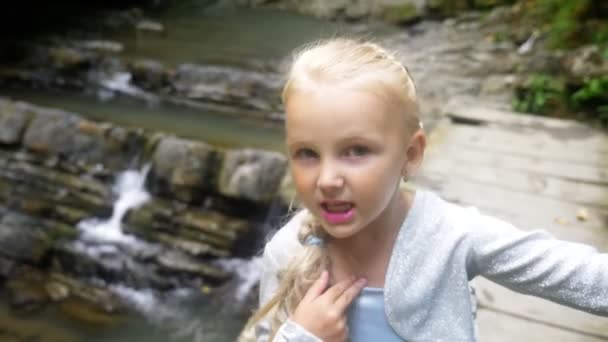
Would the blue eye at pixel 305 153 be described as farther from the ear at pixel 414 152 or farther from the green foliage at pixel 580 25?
the green foliage at pixel 580 25

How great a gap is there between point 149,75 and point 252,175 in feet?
11.1

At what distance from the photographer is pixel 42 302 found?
4609 millimetres

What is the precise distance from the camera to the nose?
1094 millimetres

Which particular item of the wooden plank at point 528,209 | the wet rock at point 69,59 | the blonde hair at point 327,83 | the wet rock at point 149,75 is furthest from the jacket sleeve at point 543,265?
the wet rock at point 69,59

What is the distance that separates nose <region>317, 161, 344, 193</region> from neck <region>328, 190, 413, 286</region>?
21 cm

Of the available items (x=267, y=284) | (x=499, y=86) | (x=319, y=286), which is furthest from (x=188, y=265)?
(x=319, y=286)

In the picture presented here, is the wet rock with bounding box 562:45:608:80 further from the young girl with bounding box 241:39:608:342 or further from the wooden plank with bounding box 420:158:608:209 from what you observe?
the young girl with bounding box 241:39:608:342

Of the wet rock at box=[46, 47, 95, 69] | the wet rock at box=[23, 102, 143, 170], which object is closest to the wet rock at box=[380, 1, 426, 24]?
the wet rock at box=[46, 47, 95, 69]

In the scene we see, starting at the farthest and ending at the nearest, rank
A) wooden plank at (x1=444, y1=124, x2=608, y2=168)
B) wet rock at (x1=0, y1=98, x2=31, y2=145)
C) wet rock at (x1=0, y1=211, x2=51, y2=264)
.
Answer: wet rock at (x1=0, y1=98, x2=31, y2=145) → wet rock at (x1=0, y1=211, x2=51, y2=264) → wooden plank at (x1=444, y1=124, x2=608, y2=168)

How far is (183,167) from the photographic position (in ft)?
16.8

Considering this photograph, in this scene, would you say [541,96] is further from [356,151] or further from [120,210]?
[356,151]

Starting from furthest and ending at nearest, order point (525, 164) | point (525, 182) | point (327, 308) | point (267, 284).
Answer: point (525, 164) < point (525, 182) < point (267, 284) < point (327, 308)

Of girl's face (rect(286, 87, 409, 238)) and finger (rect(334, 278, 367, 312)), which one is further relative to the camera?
finger (rect(334, 278, 367, 312))

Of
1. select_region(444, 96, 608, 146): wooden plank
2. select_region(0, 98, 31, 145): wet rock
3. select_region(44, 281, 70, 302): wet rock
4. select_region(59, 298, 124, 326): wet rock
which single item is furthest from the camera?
select_region(0, 98, 31, 145): wet rock
